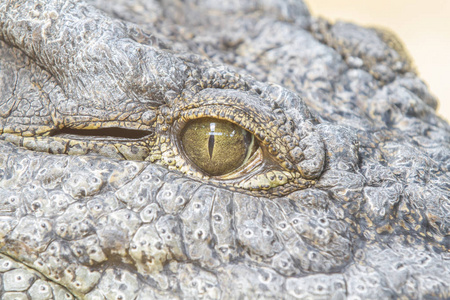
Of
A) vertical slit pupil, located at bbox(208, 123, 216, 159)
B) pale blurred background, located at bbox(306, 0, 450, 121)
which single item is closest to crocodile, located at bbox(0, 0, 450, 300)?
vertical slit pupil, located at bbox(208, 123, 216, 159)

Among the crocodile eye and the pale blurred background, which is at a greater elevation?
the crocodile eye

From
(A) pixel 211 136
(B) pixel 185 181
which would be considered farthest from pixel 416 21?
(B) pixel 185 181

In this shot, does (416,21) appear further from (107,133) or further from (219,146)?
(107,133)

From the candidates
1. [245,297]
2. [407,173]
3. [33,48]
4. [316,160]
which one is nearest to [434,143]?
[407,173]

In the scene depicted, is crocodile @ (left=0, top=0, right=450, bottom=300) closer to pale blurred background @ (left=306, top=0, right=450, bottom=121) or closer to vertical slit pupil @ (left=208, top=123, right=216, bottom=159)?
vertical slit pupil @ (left=208, top=123, right=216, bottom=159)

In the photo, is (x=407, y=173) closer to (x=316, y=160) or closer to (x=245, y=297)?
Result: (x=316, y=160)

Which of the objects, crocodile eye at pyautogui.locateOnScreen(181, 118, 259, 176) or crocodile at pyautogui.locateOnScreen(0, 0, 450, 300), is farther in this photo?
crocodile eye at pyautogui.locateOnScreen(181, 118, 259, 176)

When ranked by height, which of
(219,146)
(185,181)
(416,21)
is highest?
(219,146)

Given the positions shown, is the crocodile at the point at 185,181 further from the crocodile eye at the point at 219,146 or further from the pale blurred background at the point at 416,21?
the pale blurred background at the point at 416,21
